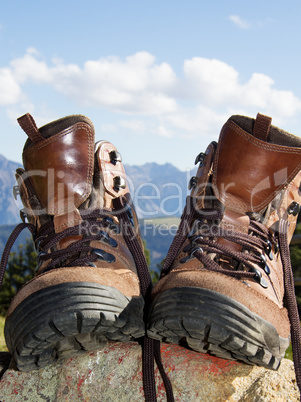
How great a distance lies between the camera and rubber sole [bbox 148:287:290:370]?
2031 mm

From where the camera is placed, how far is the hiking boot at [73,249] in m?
2.14

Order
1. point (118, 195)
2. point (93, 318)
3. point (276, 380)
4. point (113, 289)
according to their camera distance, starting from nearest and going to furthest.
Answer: point (93, 318) < point (113, 289) < point (276, 380) < point (118, 195)

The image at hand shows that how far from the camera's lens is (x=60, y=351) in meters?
2.35

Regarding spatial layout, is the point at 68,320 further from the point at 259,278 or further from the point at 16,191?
the point at 16,191

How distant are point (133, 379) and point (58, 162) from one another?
145cm

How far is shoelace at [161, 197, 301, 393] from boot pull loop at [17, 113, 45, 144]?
1124 millimetres

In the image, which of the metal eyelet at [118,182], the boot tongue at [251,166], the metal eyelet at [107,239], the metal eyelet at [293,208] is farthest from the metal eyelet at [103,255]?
the metal eyelet at [293,208]

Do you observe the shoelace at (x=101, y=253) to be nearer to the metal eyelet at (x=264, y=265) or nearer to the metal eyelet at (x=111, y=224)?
the metal eyelet at (x=111, y=224)

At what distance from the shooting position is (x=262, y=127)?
8.52 ft

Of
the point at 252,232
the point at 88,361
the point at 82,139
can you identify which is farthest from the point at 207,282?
the point at 82,139

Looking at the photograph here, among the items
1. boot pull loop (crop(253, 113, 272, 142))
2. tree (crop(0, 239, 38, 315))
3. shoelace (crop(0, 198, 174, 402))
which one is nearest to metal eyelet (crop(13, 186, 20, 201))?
shoelace (crop(0, 198, 174, 402))

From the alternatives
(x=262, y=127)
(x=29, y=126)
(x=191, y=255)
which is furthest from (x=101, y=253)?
(x=262, y=127)

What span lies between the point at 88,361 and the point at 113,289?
0.75 m

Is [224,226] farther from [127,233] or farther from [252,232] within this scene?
[127,233]
